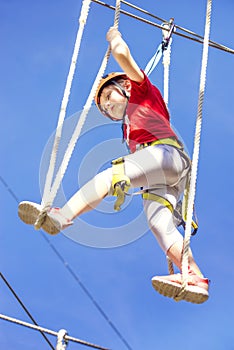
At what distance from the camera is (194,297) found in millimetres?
3086

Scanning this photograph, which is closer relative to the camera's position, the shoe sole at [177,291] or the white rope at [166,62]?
the shoe sole at [177,291]

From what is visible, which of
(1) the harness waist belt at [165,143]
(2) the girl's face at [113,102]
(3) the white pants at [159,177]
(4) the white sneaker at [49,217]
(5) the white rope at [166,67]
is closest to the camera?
(4) the white sneaker at [49,217]

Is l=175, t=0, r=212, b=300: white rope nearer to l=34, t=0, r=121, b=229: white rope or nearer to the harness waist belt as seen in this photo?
the harness waist belt

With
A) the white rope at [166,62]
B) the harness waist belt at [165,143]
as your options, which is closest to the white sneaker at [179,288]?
the harness waist belt at [165,143]

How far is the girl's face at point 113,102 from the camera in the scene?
11.9 feet

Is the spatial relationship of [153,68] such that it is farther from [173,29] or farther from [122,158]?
[122,158]

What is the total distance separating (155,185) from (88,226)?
1.81 feet

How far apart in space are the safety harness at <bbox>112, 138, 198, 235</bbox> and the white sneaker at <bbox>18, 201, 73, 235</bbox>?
0.24 m

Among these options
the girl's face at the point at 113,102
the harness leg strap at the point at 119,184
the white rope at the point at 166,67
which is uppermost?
the white rope at the point at 166,67

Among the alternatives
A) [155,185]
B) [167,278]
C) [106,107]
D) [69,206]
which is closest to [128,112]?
[106,107]

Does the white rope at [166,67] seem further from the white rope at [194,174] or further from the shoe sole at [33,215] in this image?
the shoe sole at [33,215]

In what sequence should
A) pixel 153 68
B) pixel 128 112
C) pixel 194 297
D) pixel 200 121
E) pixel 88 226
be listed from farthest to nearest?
pixel 153 68
pixel 88 226
pixel 128 112
pixel 200 121
pixel 194 297

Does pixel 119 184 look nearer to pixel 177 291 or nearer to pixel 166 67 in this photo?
pixel 177 291

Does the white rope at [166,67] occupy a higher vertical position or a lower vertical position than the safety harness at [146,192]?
higher
